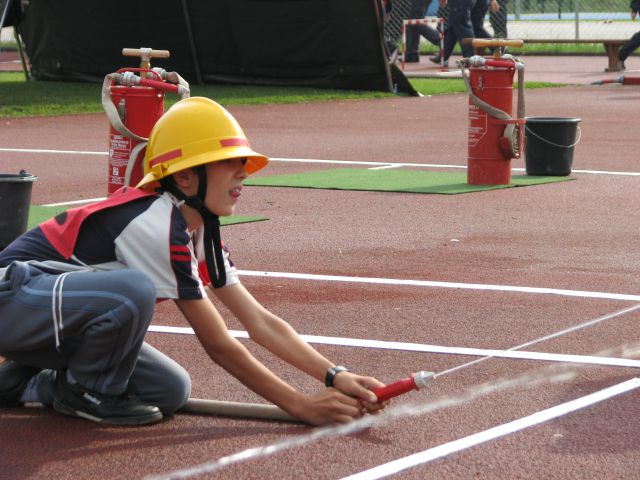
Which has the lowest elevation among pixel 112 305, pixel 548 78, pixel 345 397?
pixel 548 78

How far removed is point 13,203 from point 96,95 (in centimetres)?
1421

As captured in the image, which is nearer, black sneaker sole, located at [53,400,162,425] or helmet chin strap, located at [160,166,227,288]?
helmet chin strap, located at [160,166,227,288]

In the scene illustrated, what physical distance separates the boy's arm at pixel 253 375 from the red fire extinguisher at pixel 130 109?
437 cm

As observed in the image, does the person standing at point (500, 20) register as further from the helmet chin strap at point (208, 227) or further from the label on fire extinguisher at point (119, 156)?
the helmet chin strap at point (208, 227)

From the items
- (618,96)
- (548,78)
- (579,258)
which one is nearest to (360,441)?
(579,258)

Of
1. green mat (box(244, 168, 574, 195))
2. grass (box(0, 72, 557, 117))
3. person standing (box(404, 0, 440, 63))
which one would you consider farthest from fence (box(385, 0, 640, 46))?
green mat (box(244, 168, 574, 195))

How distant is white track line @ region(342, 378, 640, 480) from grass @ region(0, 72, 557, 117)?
14.0 metres

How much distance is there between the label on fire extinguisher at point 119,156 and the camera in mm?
8992

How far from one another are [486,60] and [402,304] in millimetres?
4879

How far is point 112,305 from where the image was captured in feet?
14.5

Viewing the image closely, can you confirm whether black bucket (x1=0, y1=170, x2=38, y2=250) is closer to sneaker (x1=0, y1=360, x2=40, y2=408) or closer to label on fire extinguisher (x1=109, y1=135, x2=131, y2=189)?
label on fire extinguisher (x1=109, y1=135, x2=131, y2=189)

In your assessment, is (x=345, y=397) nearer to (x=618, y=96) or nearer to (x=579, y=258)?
(x=579, y=258)

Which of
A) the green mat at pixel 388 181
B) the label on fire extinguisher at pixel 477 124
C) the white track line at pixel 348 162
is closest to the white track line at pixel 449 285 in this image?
the green mat at pixel 388 181

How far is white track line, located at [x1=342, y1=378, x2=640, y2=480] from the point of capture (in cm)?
421
